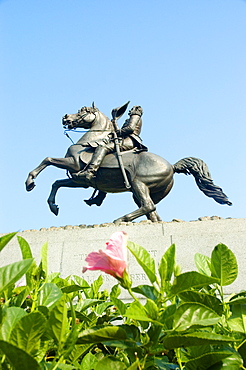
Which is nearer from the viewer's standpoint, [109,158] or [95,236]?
[95,236]

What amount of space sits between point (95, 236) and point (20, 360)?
558 centimetres

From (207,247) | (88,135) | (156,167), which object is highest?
(88,135)

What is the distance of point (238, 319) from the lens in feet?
3.68

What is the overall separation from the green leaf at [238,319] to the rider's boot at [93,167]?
6.75m

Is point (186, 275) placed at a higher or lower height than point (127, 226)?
higher

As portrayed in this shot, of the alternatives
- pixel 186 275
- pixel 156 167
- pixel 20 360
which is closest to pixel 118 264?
pixel 186 275

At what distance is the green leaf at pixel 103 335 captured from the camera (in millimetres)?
935

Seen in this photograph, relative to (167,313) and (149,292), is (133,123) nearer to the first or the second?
(149,292)

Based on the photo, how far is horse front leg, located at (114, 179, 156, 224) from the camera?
24.1ft

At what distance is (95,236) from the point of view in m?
6.31

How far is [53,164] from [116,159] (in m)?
1.28

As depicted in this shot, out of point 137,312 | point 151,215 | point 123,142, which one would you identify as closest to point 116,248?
point 137,312

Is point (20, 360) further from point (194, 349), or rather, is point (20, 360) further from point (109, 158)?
point (109, 158)

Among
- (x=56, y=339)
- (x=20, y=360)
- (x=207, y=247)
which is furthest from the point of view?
(x=207, y=247)
